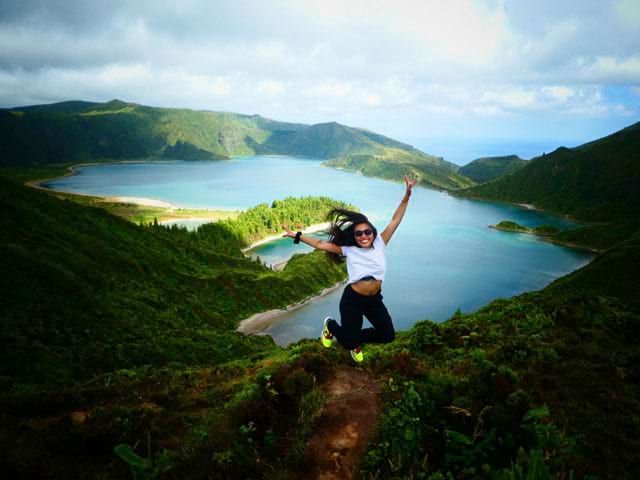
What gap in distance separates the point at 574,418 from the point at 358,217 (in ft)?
20.4

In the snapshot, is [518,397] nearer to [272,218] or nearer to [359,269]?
[359,269]

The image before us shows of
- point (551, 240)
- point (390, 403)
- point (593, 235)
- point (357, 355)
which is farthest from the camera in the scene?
point (551, 240)

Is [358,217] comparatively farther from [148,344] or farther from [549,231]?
[549,231]

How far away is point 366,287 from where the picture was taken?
8648 millimetres

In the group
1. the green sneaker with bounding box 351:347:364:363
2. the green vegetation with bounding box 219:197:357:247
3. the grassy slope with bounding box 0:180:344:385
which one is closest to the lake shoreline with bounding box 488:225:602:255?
the green vegetation with bounding box 219:197:357:247

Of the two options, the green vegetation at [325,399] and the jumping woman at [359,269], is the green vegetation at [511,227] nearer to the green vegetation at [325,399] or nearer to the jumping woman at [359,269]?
the green vegetation at [325,399]

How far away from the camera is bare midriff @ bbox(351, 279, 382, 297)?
8617 millimetres

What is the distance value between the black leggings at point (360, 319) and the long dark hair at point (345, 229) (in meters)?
1.06

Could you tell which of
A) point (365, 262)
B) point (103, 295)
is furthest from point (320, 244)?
point (103, 295)

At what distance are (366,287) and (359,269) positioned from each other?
1.58ft

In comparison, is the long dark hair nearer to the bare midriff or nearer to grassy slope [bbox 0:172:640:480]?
the bare midriff

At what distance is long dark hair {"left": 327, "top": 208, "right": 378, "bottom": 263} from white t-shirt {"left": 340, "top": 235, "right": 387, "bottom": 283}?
21cm

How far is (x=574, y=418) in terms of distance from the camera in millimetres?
7230

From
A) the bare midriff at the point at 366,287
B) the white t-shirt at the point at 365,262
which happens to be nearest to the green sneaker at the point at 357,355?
the bare midriff at the point at 366,287
